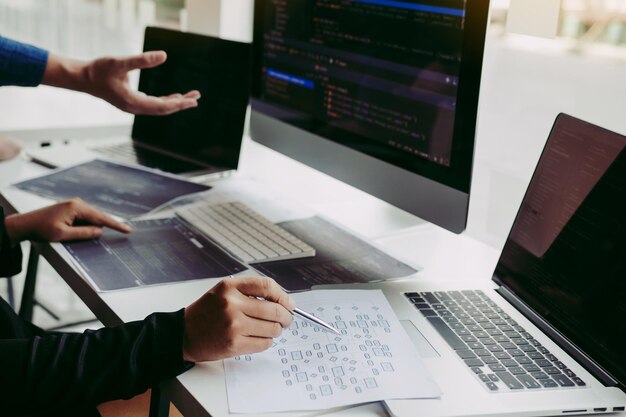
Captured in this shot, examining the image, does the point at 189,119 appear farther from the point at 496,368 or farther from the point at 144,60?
the point at 496,368

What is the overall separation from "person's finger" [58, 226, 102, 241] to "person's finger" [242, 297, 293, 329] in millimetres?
489

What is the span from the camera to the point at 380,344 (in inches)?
35.3

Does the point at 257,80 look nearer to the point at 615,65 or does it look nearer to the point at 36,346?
the point at 615,65

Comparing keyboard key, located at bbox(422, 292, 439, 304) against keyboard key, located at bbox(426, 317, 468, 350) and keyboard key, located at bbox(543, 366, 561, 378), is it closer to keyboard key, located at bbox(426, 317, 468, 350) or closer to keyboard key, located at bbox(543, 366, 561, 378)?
keyboard key, located at bbox(426, 317, 468, 350)

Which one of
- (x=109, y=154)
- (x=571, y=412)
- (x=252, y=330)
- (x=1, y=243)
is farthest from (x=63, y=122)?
(x=571, y=412)

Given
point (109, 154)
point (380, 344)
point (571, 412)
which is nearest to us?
point (571, 412)

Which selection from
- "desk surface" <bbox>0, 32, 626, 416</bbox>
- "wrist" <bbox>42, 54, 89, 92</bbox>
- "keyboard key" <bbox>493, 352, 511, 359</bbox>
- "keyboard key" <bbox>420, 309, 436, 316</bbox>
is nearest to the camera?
"keyboard key" <bbox>493, 352, 511, 359</bbox>

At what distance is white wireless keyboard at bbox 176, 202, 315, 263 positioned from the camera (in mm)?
1198

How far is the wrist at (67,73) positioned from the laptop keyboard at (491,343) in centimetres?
88

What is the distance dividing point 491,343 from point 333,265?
341 millimetres

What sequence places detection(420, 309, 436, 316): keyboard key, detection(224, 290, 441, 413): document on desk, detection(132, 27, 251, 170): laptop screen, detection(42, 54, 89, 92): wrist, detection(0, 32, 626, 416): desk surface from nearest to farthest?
1. detection(224, 290, 441, 413): document on desk
2. detection(420, 309, 436, 316): keyboard key
3. detection(0, 32, 626, 416): desk surface
4. detection(42, 54, 89, 92): wrist
5. detection(132, 27, 251, 170): laptop screen

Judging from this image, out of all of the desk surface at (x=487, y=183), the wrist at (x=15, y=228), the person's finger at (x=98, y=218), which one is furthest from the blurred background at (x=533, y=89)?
Result: the wrist at (x=15, y=228)

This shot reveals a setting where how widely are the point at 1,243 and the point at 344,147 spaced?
66 centimetres

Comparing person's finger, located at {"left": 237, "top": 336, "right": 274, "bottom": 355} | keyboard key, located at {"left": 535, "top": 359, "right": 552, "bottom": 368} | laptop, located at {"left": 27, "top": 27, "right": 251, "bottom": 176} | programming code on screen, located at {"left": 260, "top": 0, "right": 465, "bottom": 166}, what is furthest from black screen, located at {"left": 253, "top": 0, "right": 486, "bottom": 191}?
person's finger, located at {"left": 237, "top": 336, "right": 274, "bottom": 355}
